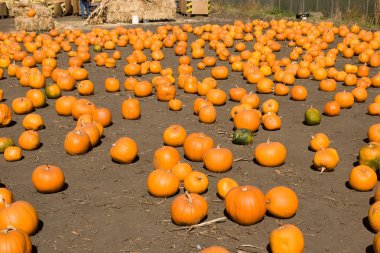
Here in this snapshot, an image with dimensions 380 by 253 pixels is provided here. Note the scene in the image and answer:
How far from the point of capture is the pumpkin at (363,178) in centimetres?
678

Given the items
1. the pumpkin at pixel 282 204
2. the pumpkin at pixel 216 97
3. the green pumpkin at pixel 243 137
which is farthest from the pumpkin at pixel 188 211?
the pumpkin at pixel 216 97

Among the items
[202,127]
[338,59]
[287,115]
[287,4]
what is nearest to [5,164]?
[202,127]

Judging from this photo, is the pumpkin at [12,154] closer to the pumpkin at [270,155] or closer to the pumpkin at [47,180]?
the pumpkin at [47,180]

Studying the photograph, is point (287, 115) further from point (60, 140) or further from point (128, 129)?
point (60, 140)

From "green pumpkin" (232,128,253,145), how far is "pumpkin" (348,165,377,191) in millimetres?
2343

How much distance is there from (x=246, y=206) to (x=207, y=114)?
4452mm

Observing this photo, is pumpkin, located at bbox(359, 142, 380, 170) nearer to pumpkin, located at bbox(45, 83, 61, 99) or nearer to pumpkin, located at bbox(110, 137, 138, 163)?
pumpkin, located at bbox(110, 137, 138, 163)

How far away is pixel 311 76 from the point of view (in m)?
14.4

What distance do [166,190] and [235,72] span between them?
9.44 m

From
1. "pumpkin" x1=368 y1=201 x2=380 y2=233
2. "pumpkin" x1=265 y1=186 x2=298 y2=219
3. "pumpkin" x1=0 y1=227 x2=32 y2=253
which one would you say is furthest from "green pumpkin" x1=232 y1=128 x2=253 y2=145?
"pumpkin" x1=0 y1=227 x2=32 y2=253

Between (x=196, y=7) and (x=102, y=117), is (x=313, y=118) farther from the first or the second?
(x=196, y=7)

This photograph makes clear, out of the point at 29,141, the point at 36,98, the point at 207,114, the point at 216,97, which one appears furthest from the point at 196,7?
the point at 29,141

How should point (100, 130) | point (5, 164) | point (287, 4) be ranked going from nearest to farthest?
point (5, 164)
point (100, 130)
point (287, 4)

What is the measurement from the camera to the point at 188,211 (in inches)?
228
